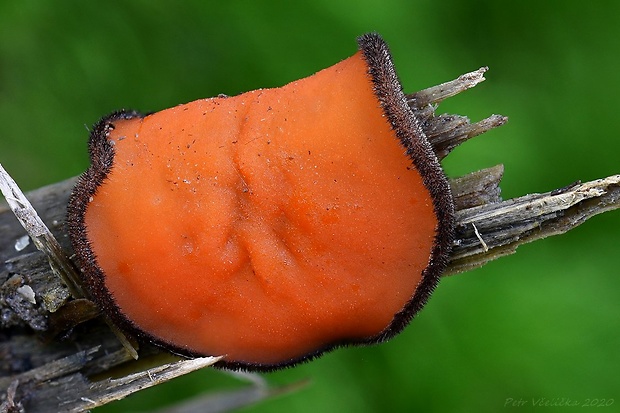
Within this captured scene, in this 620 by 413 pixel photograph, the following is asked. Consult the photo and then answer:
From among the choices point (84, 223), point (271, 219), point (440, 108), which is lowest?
point (440, 108)

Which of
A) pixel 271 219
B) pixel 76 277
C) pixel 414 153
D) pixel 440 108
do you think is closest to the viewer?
pixel 414 153

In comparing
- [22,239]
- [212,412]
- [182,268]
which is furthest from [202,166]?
[212,412]

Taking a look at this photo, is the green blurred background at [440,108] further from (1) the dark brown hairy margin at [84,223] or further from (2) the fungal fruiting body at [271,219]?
(1) the dark brown hairy margin at [84,223]

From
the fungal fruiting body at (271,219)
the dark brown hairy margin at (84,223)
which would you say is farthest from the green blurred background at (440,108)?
the dark brown hairy margin at (84,223)

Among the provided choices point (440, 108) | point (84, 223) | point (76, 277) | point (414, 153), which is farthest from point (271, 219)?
point (440, 108)

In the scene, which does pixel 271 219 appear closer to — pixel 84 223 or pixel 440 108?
pixel 84 223
